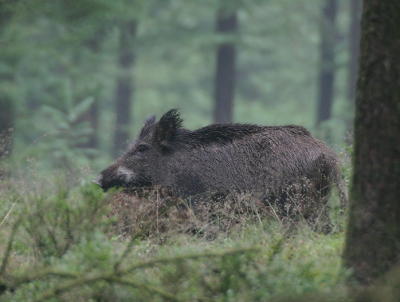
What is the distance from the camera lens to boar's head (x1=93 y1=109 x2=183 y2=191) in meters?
7.29


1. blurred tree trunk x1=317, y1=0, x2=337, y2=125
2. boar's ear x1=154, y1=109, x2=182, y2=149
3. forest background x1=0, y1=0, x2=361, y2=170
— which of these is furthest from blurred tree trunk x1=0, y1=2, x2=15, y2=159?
blurred tree trunk x1=317, y1=0, x2=337, y2=125

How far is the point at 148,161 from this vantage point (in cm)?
739

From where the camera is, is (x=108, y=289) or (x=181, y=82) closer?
(x=108, y=289)

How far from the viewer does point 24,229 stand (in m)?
4.52

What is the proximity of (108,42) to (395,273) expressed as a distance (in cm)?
1838

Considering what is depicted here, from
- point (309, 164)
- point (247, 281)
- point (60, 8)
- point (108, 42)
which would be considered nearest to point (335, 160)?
point (309, 164)

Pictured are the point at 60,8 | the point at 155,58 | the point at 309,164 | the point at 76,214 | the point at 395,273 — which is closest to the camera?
the point at 395,273

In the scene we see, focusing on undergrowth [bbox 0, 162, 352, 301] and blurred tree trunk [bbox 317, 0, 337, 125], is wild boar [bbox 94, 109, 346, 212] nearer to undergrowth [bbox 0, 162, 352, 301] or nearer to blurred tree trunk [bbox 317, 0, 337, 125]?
undergrowth [bbox 0, 162, 352, 301]

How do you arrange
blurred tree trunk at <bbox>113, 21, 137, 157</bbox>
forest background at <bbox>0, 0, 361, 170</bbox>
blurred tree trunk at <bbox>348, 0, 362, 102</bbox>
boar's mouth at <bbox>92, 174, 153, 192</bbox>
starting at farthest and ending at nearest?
blurred tree trunk at <bbox>113, 21, 137, 157</bbox>
blurred tree trunk at <bbox>348, 0, 362, 102</bbox>
forest background at <bbox>0, 0, 361, 170</bbox>
boar's mouth at <bbox>92, 174, 153, 192</bbox>

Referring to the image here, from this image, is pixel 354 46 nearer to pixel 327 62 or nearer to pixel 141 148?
pixel 327 62

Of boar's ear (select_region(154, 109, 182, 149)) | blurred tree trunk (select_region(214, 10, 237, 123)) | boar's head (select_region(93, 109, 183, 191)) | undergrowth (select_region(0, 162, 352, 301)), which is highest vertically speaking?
blurred tree trunk (select_region(214, 10, 237, 123))

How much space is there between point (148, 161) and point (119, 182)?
0.43 m

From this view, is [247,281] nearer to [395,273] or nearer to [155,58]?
[395,273]


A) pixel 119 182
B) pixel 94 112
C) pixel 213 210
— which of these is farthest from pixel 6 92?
pixel 213 210
